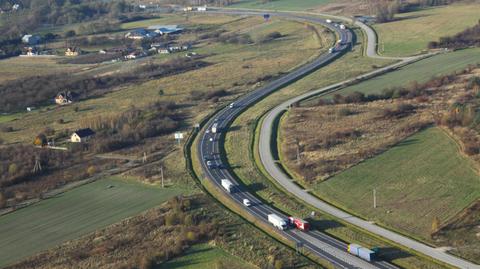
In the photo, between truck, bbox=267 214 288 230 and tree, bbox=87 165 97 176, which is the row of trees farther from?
truck, bbox=267 214 288 230

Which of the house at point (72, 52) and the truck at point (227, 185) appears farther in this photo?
the house at point (72, 52)

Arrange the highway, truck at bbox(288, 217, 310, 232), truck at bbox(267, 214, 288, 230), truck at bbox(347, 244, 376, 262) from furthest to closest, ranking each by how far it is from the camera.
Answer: truck at bbox(267, 214, 288, 230) < truck at bbox(288, 217, 310, 232) < the highway < truck at bbox(347, 244, 376, 262)

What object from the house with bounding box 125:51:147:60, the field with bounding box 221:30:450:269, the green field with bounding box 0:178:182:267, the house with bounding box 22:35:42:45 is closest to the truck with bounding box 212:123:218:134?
A: the field with bounding box 221:30:450:269

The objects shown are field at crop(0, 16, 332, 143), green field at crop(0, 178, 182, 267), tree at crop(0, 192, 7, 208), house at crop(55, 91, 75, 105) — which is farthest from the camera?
house at crop(55, 91, 75, 105)

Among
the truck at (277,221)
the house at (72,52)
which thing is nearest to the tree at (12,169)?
the truck at (277,221)

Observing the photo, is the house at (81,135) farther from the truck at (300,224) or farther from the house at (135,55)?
the house at (135,55)

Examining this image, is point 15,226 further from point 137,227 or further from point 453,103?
point 453,103

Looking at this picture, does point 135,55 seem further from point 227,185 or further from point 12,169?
point 227,185
